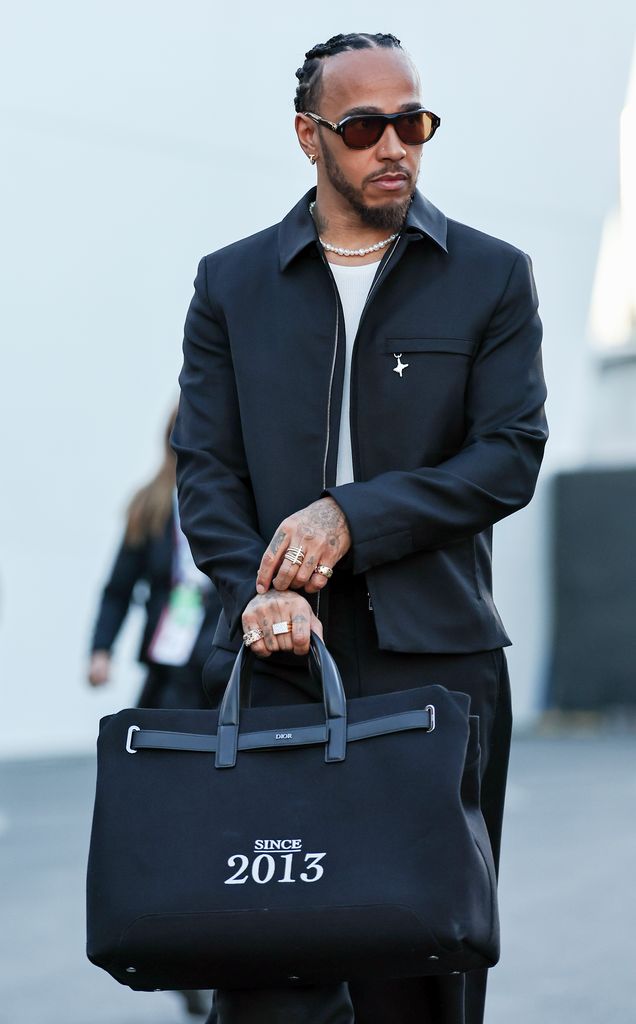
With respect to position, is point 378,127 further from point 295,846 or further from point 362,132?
point 295,846

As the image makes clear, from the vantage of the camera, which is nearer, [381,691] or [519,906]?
[381,691]

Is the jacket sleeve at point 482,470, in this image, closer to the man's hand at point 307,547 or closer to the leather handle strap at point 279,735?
the man's hand at point 307,547

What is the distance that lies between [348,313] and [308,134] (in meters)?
0.35

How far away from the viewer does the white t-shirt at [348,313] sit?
3.11 meters

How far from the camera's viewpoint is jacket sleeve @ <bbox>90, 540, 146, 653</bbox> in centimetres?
615

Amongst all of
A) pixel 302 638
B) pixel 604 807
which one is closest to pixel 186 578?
pixel 302 638

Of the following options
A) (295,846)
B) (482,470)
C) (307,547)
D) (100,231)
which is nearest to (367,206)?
(482,470)

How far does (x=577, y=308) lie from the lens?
16.0m

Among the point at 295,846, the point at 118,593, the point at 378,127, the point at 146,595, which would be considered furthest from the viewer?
the point at 118,593

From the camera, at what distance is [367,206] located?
3.10 m

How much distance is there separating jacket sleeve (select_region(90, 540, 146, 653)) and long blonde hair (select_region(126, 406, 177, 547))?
6cm

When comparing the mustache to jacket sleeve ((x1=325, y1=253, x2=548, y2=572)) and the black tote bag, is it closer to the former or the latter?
jacket sleeve ((x1=325, y1=253, x2=548, y2=572))

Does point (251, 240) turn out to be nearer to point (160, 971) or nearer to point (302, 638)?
point (302, 638)

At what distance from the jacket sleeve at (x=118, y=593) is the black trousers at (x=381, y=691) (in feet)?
9.93
